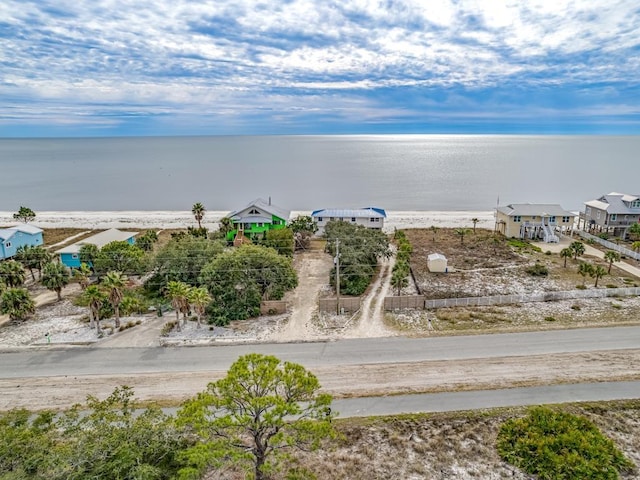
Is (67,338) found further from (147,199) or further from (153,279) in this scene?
(147,199)

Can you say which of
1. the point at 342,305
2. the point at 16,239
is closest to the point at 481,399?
the point at 342,305

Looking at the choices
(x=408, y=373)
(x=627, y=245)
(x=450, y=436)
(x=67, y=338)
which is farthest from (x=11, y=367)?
(x=627, y=245)

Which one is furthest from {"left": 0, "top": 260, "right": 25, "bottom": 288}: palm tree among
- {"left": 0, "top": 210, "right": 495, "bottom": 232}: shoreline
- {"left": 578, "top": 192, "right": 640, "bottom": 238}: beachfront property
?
{"left": 578, "top": 192, "right": 640, "bottom": 238}: beachfront property

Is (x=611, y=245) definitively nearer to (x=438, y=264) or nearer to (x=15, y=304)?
(x=438, y=264)

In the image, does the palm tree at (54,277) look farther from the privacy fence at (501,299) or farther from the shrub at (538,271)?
the shrub at (538,271)

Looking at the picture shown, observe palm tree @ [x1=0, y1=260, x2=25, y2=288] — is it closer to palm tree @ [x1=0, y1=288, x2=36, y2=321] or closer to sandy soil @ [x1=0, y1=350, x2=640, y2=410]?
palm tree @ [x1=0, y1=288, x2=36, y2=321]

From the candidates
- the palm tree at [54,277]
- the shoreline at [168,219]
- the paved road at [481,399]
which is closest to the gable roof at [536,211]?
the shoreline at [168,219]
